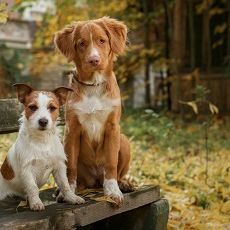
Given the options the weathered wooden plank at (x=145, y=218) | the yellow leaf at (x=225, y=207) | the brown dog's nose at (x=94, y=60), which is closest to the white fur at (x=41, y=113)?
the brown dog's nose at (x=94, y=60)

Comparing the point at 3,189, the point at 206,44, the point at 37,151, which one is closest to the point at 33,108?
the point at 37,151

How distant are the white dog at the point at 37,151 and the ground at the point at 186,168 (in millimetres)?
1845

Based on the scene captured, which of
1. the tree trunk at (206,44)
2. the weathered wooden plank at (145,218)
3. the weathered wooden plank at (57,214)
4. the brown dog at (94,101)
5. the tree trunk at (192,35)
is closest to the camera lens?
the weathered wooden plank at (57,214)

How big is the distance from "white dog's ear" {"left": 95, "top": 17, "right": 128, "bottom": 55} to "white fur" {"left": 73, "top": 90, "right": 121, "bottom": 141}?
13.8 inches

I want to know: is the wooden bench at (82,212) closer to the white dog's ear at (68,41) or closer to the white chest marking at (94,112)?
the white chest marking at (94,112)

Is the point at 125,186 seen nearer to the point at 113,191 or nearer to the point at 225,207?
the point at 113,191

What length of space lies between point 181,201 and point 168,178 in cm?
114

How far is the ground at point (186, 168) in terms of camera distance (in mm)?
5156

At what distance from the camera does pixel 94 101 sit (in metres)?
3.47

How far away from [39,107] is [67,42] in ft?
1.96

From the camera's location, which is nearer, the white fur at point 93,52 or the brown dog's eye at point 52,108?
the brown dog's eye at point 52,108

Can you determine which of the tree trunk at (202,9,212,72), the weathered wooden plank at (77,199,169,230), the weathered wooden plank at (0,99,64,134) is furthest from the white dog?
the tree trunk at (202,9,212,72)

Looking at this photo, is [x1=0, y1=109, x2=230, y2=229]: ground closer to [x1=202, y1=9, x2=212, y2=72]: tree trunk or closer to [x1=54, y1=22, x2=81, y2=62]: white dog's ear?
[x1=54, y1=22, x2=81, y2=62]: white dog's ear

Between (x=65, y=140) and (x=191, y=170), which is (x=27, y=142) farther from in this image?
(x=191, y=170)
